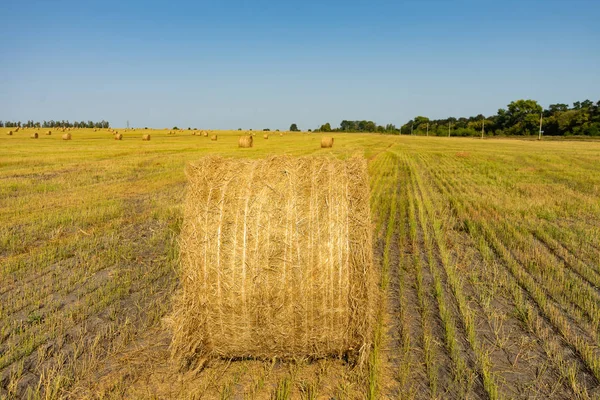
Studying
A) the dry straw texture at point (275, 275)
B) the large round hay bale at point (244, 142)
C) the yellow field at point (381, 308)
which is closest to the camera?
the yellow field at point (381, 308)

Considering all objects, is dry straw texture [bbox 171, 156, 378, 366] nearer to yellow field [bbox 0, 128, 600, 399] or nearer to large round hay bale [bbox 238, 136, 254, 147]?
yellow field [bbox 0, 128, 600, 399]

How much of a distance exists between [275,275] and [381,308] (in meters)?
1.92

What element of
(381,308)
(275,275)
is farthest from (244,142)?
(275,275)

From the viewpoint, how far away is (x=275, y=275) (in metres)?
3.99

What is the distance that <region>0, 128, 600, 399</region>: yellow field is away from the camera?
3.78 m

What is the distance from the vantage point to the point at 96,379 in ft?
12.4

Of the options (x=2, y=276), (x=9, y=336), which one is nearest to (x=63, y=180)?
(x=2, y=276)

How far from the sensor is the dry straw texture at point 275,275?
3.99m

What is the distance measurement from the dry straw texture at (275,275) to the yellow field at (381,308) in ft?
0.96

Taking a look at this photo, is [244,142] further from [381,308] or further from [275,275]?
[275,275]

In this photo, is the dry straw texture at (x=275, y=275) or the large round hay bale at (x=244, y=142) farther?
the large round hay bale at (x=244, y=142)

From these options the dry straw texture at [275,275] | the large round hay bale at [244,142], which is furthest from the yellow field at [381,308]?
the large round hay bale at [244,142]

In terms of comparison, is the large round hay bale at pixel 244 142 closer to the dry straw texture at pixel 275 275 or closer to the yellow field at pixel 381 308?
the yellow field at pixel 381 308

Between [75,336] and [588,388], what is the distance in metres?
5.05
